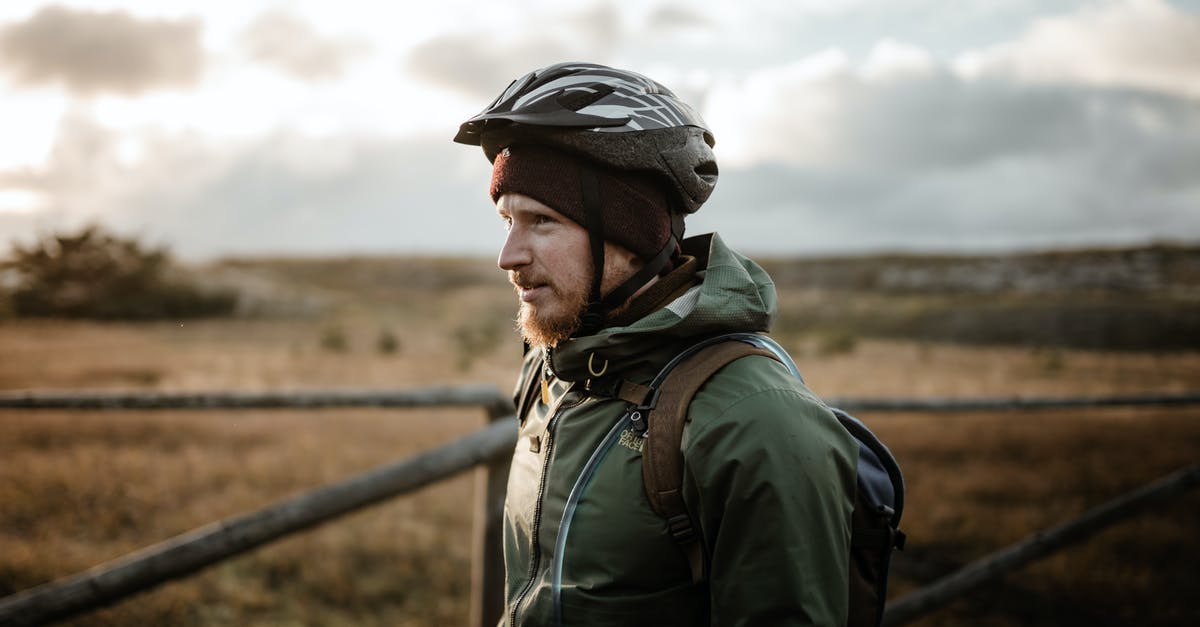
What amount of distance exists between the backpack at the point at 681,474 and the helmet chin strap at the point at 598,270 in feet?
0.99

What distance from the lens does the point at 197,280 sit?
2505 cm

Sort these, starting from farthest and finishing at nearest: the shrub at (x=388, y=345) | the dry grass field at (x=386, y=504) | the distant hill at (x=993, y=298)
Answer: the shrub at (x=388, y=345)
the distant hill at (x=993, y=298)
the dry grass field at (x=386, y=504)

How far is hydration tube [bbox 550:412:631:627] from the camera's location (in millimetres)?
1537

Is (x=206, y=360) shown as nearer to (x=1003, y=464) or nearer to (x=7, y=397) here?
(x=7, y=397)

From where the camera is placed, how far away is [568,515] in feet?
5.11

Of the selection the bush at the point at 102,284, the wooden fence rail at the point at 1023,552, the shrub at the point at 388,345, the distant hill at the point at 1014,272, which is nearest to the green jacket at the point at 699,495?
the wooden fence rail at the point at 1023,552

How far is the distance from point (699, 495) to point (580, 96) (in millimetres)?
1169

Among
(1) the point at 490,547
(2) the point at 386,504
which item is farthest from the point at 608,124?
(2) the point at 386,504

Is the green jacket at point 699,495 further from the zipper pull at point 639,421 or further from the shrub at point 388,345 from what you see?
the shrub at point 388,345

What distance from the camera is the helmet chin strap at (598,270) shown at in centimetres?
182

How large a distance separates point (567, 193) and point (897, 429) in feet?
29.6

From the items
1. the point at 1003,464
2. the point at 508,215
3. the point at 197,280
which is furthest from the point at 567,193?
the point at 197,280

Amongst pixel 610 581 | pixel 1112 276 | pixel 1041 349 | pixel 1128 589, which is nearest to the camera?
pixel 610 581

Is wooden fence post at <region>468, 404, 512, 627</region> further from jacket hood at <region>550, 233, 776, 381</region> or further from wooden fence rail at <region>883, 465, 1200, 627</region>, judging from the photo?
wooden fence rail at <region>883, 465, 1200, 627</region>
